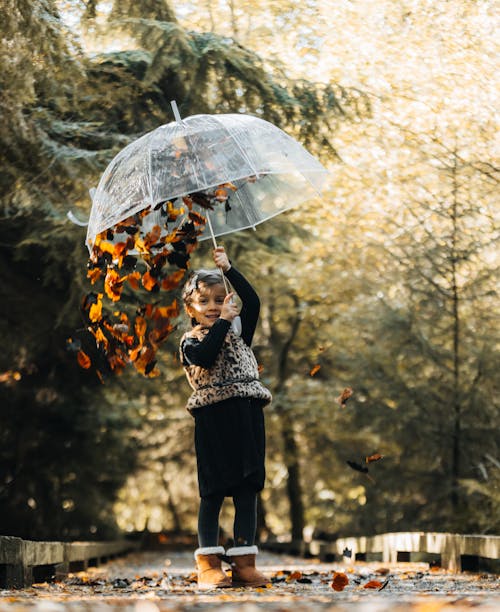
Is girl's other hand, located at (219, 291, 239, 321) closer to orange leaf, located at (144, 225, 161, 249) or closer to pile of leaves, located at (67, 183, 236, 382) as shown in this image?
pile of leaves, located at (67, 183, 236, 382)

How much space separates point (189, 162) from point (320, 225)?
12.1 metres

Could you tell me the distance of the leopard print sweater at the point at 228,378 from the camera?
520cm

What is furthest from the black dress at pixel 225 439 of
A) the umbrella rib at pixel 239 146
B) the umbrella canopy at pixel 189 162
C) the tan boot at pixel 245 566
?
the umbrella rib at pixel 239 146

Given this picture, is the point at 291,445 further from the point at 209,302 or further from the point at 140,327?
A: the point at 209,302

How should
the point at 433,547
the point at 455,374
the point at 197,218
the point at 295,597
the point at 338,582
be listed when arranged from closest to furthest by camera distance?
the point at 295,597
the point at 338,582
the point at 197,218
the point at 433,547
the point at 455,374

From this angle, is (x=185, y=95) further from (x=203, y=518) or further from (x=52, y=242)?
(x=203, y=518)

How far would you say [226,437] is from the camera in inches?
205

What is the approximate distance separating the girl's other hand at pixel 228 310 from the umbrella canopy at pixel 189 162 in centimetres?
64

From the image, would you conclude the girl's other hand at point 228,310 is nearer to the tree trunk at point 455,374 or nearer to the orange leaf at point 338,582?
the orange leaf at point 338,582

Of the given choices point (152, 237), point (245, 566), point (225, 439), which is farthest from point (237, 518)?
point (152, 237)

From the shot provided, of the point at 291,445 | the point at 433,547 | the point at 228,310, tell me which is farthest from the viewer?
the point at 291,445

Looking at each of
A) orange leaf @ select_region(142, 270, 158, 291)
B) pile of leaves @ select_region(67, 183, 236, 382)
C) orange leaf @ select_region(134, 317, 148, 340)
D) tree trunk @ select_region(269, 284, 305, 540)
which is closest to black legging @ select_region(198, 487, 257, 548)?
pile of leaves @ select_region(67, 183, 236, 382)

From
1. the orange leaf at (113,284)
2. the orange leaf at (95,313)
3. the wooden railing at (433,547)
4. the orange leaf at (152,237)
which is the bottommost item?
the wooden railing at (433,547)

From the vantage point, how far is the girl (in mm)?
5109
